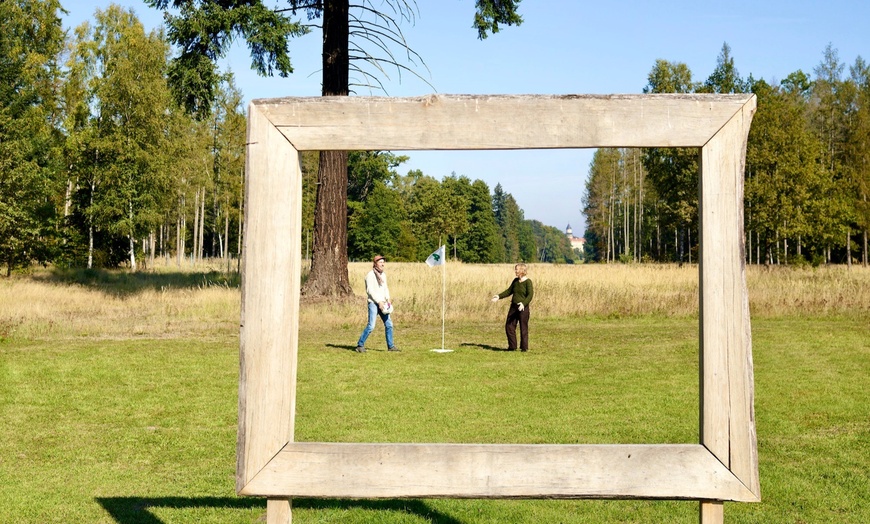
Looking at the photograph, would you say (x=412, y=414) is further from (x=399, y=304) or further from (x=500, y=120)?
(x=399, y=304)

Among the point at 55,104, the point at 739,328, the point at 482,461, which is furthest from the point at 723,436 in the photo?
the point at 55,104

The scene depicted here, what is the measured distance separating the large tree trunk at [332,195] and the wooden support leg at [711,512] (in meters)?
18.9

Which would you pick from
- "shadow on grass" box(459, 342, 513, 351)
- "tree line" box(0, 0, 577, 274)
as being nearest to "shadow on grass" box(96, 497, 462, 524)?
"shadow on grass" box(459, 342, 513, 351)

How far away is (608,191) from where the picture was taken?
73938 mm

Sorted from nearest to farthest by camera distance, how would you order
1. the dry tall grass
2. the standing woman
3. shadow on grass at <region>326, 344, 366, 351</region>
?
the standing woman < shadow on grass at <region>326, 344, 366, 351</region> < the dry tall grass

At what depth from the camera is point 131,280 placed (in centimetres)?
3366

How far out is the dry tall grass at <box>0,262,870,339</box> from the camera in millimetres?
19781

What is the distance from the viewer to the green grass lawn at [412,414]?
6.27 meters

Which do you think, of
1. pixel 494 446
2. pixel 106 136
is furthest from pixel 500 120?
pixel 106 136

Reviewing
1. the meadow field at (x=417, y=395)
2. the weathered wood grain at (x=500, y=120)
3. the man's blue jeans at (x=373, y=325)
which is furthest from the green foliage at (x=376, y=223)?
the weathered wood grain at (x=500, y=120)

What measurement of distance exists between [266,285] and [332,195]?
18717mm

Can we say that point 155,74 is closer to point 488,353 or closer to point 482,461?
point 488,353

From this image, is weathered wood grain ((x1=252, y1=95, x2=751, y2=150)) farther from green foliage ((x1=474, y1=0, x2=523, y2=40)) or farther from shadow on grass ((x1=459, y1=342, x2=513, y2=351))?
green foliage ((x1=474, y1=0, x2=523, y2=40))

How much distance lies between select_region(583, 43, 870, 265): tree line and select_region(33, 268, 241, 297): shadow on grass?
1909 centimetres
